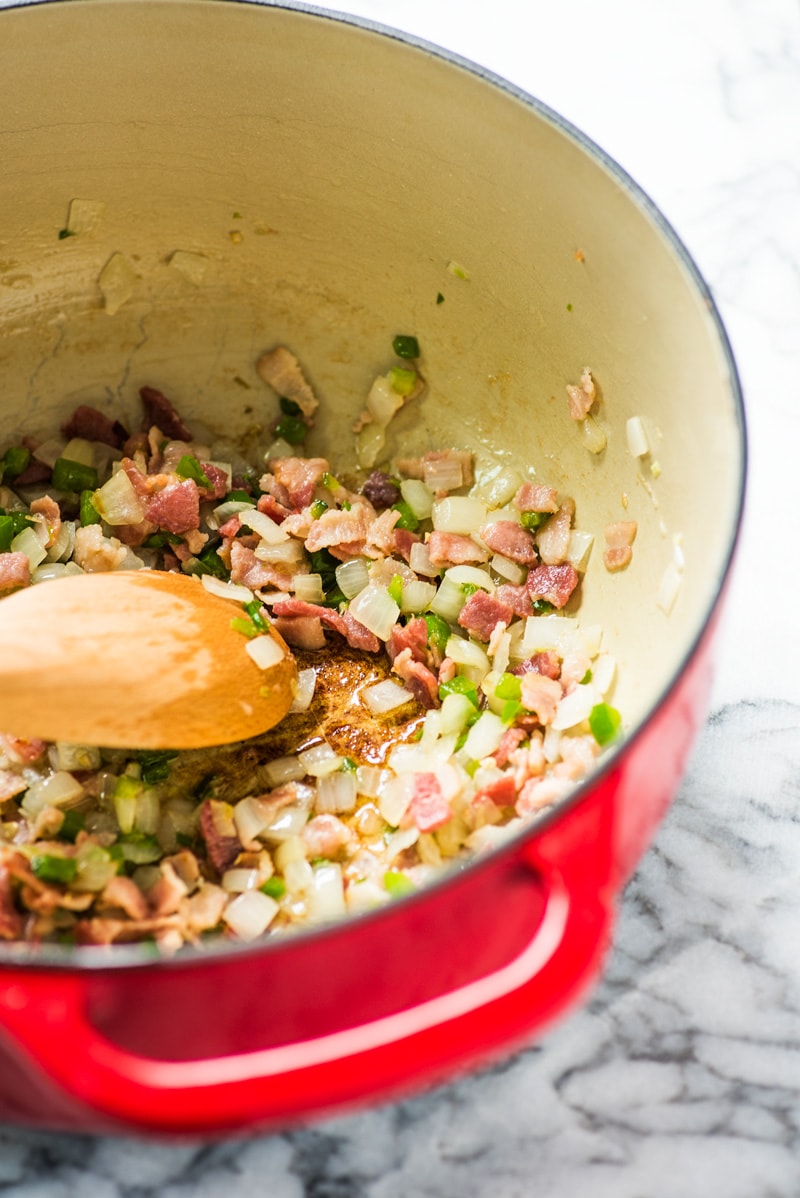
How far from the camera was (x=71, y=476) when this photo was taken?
189cm

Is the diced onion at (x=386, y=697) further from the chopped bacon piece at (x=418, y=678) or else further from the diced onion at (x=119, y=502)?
the diced onion at (x=119, y=502)

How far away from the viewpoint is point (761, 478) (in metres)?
1.90

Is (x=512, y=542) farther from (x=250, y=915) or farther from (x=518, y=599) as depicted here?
(x=250, y=915)

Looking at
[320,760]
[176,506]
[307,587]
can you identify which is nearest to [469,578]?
[307,587]

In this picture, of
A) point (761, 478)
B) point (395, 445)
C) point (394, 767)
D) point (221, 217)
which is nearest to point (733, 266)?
point (761, 478)

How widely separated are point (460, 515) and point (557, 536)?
17 cm

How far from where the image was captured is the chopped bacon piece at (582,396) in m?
1.64

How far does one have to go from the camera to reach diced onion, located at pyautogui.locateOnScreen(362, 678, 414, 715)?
1737 millimetres

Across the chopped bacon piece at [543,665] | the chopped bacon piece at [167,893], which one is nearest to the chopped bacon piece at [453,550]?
the chopped bacon piece at [543,665]

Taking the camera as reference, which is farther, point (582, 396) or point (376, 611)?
point (376, 611)

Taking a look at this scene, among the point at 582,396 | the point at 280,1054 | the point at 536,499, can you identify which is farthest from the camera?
the point at 536,499

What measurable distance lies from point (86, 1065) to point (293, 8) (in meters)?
1.32

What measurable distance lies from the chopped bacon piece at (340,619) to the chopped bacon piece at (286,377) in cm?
37

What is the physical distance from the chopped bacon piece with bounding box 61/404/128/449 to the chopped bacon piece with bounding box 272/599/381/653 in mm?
435
